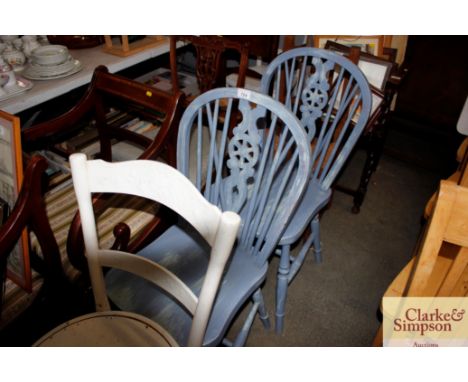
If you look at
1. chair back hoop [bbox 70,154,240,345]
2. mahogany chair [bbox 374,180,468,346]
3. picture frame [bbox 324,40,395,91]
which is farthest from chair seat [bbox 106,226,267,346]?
picture frame [bbox 324,40,395,91]

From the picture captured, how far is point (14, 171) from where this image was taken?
1140 millimetres

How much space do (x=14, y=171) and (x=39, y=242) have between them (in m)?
0.25

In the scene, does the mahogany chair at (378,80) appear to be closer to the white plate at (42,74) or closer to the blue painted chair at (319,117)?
the blue painted chair at (319,117)

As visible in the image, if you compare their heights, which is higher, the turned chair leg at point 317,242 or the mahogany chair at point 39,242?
the mahogany chair at point 39,242

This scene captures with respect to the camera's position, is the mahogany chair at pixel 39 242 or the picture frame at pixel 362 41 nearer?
the mahogany chair at pixel 39 242

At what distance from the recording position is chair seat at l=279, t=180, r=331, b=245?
1304 mm

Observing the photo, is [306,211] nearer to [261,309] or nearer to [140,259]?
[261,309]

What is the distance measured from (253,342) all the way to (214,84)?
3.79 feet

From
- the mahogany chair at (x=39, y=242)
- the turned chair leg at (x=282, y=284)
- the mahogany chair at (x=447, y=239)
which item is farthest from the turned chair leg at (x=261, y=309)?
the mahogany chair at (x=39, y=242)

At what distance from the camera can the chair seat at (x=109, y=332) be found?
2.99 feet

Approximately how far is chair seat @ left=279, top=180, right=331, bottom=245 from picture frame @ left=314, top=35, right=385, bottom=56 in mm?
804

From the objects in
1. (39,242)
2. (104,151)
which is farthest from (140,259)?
(104,151)

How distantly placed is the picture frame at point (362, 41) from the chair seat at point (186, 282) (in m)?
1.21
